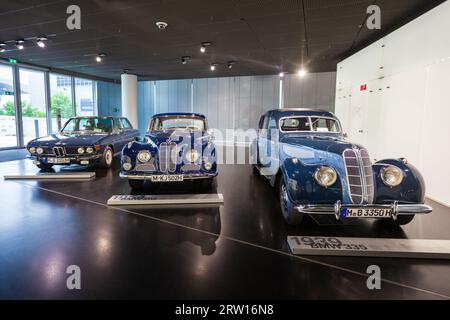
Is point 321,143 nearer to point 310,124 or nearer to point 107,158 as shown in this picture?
point 310,124

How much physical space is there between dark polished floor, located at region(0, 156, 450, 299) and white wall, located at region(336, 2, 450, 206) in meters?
0.97

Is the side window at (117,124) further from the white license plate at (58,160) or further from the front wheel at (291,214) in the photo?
the front wheel at (291,214)

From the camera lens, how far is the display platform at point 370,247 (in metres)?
2.50

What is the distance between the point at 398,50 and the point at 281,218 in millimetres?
4672

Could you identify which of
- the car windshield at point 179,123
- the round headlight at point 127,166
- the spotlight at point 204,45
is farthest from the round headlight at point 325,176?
the spotlight at point 204,45

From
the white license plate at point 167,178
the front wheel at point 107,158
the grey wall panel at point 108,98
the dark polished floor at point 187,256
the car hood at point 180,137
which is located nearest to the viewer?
the dark polished floor at point 187,256

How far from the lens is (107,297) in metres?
1.88

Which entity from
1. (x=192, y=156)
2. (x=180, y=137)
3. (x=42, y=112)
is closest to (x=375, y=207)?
(x=192, y=156)

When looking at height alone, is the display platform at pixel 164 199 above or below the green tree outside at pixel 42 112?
below

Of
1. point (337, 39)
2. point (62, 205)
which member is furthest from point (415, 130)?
point (62, 205)

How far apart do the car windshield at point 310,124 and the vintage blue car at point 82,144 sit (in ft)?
13.8
